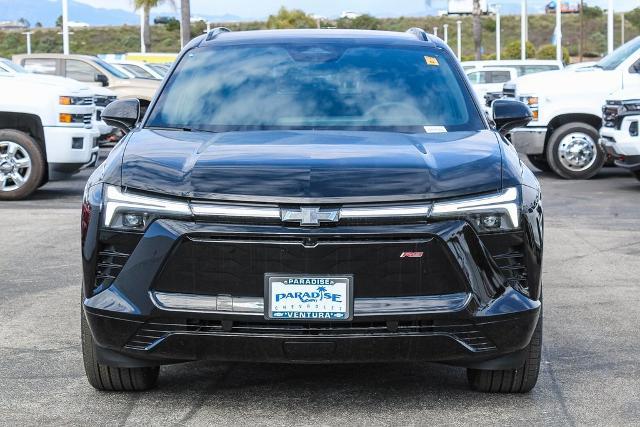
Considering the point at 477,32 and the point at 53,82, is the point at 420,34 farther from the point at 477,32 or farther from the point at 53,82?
the point at 477,32

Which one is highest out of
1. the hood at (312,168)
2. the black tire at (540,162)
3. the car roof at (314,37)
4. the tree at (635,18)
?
the tree at (635,18)

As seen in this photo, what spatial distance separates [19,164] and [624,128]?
7.25 meters

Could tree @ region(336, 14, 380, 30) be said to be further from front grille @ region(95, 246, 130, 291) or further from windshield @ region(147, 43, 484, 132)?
front grille @ region(95, 246, 130, 291)

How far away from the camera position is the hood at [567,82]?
18.1 meters

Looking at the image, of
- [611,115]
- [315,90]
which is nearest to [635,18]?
[611,115]

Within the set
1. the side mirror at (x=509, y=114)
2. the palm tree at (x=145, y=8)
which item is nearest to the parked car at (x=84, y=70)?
the side mirror at (x=509, y=114)

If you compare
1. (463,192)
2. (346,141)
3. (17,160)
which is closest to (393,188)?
(463,192)

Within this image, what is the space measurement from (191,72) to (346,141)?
4.33ft

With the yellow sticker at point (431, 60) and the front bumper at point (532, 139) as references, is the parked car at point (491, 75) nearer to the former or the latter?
the front bumper at point (532, 139)

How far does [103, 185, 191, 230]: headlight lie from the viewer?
5.02 meters

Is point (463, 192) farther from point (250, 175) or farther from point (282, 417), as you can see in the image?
point (282, 417)

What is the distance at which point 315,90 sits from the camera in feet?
20.9

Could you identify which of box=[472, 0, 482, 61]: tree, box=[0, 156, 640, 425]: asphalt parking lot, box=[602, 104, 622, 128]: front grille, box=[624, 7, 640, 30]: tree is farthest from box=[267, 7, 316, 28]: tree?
box=[0, 156, 640, 425]: asphalt parking lot

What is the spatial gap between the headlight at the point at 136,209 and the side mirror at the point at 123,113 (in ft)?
4.87
